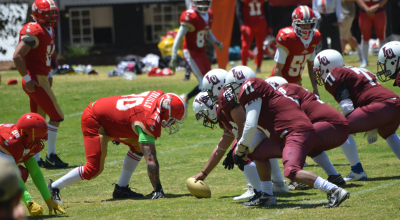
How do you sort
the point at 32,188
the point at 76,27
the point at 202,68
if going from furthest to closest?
the point at 76,27 → the point at 202,68 → the point at 32,188

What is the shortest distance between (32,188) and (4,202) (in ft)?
14.5

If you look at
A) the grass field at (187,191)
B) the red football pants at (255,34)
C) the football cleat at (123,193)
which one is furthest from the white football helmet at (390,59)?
the red football pants at (255,34)

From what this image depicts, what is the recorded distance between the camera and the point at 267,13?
47.1 ft

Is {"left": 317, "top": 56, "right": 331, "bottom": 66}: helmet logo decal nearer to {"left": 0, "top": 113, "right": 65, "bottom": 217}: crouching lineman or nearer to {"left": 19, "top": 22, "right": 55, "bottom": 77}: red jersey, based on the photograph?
{"left": 0, "top": 113, "right": 65, "bottom": 217}: crouching lineman

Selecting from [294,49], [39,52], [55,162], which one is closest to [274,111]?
[294,49]

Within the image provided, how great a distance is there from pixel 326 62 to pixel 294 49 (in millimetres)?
1140

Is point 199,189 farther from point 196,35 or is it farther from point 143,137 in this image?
point 196,35

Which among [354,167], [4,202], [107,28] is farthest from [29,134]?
[107,28]

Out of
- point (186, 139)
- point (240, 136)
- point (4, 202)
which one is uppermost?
point (4, 202)

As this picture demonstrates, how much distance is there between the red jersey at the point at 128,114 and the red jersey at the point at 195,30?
4.66 metres

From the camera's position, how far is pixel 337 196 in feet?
14.1

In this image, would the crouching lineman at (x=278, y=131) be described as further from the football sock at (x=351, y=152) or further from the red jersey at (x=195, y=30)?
the red jersey at (x=195, y=30)

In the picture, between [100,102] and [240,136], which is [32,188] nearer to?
[100,102]

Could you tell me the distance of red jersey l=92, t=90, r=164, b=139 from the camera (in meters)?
5.21
